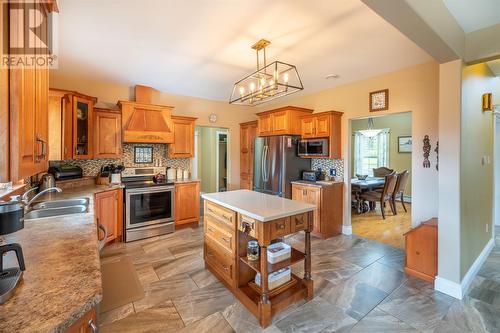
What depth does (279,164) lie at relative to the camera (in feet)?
14.3

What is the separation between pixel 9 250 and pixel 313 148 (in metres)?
3.98

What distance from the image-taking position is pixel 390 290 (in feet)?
7.88

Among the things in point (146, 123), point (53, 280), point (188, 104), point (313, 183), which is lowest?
point (53, 280)

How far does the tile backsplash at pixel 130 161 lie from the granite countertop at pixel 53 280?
2.49m

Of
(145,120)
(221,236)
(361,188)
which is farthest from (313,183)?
(145,120)

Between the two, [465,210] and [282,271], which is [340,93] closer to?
[465,210]

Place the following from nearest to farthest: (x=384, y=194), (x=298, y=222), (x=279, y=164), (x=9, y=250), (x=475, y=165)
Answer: (x=9, y=250), (x=298, y=222), (x=475, y=165), (x=279, y=164), (x=384, y=194)

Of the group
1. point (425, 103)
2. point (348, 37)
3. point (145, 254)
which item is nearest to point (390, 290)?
point (425, 103)

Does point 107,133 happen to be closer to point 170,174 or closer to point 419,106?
point 170,174

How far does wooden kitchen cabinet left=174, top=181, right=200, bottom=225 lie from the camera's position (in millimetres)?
4242

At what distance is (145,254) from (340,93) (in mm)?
4074

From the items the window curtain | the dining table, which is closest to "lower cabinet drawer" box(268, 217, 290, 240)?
the dining table

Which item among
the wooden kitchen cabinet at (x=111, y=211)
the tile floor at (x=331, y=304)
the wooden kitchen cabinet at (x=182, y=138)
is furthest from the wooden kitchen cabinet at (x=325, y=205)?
the wooden kitchen cabinet at (x=111, y=211)

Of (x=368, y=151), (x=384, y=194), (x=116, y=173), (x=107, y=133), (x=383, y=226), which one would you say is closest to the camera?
(x=107, y=133)
